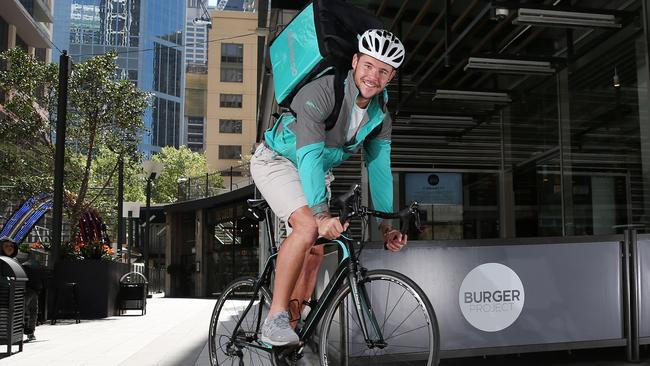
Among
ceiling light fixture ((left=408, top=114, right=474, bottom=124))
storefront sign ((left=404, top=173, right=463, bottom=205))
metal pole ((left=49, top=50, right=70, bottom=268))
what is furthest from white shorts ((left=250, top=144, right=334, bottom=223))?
storefront sign ((left=404, top=173, right=463, bottom=205))

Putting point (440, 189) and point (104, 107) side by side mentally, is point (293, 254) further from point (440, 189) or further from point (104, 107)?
point (104, 107)

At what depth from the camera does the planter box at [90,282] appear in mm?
12047

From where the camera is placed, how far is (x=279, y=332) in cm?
314

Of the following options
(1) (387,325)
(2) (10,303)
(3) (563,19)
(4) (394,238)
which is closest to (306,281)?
(4) (394,238)

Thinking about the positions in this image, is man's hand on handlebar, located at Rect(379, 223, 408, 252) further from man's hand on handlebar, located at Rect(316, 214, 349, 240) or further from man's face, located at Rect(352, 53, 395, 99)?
man's face, located at Rect(352, 53, 395, 99)

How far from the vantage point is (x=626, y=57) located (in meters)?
7.98

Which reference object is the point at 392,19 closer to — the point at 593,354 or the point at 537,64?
the point at 537,64

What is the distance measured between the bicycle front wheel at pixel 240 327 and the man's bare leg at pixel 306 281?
0.93ft

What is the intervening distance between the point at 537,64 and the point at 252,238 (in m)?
21.8

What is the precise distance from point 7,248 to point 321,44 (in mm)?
6237

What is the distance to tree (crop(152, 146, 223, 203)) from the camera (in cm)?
6700

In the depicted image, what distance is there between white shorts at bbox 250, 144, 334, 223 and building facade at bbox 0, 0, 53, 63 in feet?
118

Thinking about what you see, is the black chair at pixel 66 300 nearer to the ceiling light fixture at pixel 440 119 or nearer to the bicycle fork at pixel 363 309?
the ceiling light fixture at pixel 440 119

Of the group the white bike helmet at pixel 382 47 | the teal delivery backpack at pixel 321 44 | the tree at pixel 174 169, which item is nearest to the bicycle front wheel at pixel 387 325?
the teal delivery backpack at pixel 321 44
